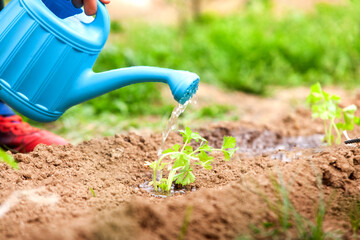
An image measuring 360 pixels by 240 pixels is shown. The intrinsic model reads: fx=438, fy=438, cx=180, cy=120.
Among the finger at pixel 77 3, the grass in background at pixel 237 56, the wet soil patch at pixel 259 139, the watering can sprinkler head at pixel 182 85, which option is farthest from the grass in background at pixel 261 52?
the watering can sprinkler head at pixel 182 85

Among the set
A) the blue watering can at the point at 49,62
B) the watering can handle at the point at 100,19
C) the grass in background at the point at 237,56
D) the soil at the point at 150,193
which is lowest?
the soil at the point at 150,193

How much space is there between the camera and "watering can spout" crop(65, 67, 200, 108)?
1638 millimetres

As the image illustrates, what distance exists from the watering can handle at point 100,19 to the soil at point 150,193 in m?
0.53

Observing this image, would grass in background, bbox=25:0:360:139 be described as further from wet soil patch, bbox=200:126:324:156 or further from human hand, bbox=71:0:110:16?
human hand, bbox=71:0:110:16

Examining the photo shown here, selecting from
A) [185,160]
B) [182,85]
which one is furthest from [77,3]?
[185,160]

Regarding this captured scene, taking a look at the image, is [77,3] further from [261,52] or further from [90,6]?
[261,52]

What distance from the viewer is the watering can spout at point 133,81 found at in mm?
1638

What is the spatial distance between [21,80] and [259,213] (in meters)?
1.10

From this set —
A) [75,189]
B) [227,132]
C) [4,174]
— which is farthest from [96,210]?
[227,132]

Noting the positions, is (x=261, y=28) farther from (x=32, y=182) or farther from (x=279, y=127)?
(x=32, y=182)

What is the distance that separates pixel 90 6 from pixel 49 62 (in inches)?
11.2

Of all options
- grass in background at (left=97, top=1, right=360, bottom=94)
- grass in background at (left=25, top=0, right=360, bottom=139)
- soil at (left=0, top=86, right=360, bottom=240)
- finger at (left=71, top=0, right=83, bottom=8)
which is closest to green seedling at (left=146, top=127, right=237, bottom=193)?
soil at (left=0, top=86, right=360, bottom=240)

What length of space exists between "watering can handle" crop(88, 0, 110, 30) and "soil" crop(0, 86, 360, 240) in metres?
0.53

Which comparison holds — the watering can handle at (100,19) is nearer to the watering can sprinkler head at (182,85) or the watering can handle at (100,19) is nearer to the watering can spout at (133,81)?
the watering can spout at (133,81)
